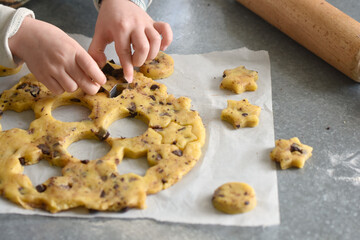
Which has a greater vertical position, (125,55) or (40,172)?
(125,55)

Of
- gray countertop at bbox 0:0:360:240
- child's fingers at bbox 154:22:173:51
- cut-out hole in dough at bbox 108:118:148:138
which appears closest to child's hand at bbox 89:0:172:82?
child's fingers at bbox 154:22:173:51

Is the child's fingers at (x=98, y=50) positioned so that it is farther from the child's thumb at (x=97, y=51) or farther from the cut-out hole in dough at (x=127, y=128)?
the cut-out hole in dough at (x=127, y=128)

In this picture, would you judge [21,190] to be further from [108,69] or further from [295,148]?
[295,148]

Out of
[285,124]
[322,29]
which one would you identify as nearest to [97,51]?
[285,124]

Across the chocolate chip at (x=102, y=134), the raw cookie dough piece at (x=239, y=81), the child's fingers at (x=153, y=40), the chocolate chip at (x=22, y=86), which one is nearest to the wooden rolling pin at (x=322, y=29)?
the raw cookie dough piece at (x=239, y=81)

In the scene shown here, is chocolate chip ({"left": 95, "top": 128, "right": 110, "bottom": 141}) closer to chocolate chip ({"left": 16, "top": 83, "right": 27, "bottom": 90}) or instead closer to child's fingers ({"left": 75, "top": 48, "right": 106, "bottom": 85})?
child's fingers ({"left": 75, "top": 48, "right": 106, "bottom": 85})

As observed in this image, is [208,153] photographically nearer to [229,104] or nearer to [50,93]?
[229,104]
